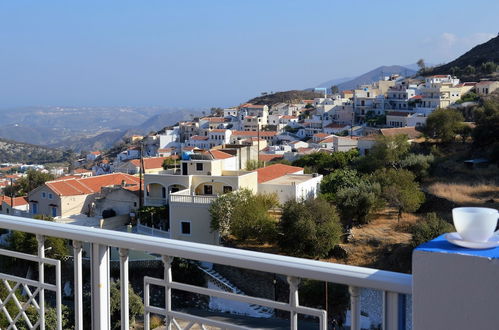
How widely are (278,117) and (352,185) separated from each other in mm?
42877

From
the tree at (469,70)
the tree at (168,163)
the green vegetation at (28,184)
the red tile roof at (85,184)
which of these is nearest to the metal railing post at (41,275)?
the red tile roof at (85,184)

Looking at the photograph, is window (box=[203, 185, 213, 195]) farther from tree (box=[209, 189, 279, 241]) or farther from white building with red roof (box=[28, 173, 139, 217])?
white building with red roof (box=[28, 173, 139, 217])

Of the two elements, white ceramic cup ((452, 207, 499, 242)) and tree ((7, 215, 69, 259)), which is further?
tree ((7, 215, 69, 259))

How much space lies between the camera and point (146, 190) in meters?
20.6

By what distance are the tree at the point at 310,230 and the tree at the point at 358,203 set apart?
2.20 meters

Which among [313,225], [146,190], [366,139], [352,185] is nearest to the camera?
[313,225]

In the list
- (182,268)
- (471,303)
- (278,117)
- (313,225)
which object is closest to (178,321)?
(471,303)

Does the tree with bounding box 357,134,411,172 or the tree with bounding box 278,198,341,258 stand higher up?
the tree with bounding box 357,134,411,172

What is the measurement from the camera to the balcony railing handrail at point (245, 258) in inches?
56.6

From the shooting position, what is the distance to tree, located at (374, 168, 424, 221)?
16984 millimetres

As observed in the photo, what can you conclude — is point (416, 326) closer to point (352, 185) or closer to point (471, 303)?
point (471, 303)

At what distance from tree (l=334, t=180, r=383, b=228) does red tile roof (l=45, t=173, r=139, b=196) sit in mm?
9964

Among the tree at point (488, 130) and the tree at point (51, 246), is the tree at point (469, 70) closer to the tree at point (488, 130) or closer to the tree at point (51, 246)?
the tree at point (488, 130)

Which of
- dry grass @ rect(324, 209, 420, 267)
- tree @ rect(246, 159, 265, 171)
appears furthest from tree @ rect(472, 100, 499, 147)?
tree @ rect(246, 159, 265, 171)
